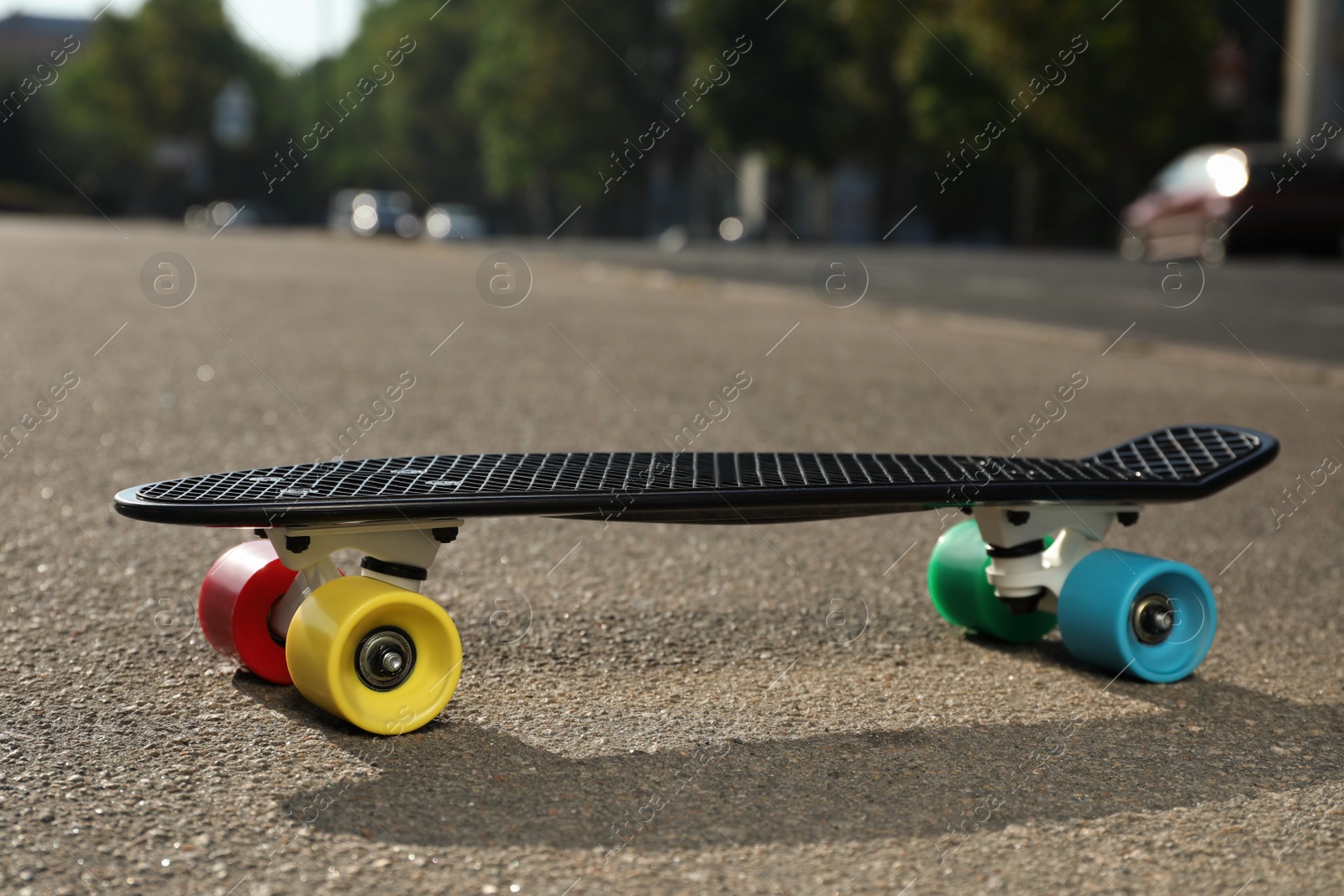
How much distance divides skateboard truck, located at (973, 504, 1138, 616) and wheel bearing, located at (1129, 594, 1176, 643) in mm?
142

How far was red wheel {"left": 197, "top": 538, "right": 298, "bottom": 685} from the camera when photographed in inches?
91.9

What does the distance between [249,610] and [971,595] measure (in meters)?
1.31

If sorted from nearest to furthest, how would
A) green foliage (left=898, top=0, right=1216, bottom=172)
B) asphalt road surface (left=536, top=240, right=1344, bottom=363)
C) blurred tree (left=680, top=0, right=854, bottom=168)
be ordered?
asphalt road surface (left=536, top=240, right=1344, bottom=363)
green foliage (left=898, top=0, right=1216, bottom=172)
blurred tree (left=680, top=0, right=854, bottom=168)

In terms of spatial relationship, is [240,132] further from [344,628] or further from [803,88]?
[344,628]

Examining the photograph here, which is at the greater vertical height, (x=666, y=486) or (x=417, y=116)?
(x=417, y=116)

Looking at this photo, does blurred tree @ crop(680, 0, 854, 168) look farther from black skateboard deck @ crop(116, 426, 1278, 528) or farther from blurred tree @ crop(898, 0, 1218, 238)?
black skateboard deck @ crop(116, 426, 1278, 528)

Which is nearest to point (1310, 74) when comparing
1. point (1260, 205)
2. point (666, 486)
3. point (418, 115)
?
point (1260, 205)

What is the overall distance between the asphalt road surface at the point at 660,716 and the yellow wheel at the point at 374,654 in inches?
2.2

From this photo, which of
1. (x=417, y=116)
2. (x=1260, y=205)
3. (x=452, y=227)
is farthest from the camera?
(x=417, y=116)

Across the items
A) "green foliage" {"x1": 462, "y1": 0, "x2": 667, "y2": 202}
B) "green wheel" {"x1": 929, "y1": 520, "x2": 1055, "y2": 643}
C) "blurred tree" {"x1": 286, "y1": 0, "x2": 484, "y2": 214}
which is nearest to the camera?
"green wheel" {"x1": 929, "y1": 520, "x2": 1055, "y2": 643}

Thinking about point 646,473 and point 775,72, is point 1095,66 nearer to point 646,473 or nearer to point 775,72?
point 775,72

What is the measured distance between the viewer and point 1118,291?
1301cm

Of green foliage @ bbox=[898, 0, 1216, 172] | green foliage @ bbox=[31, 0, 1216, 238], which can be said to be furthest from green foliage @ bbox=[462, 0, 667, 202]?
green foliage @ bbox=[898, 0, 1216, 172]

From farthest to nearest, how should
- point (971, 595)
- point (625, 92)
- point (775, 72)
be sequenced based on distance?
1. point (625, 92)
2. point (775, 72)
3. point (971, 595)
